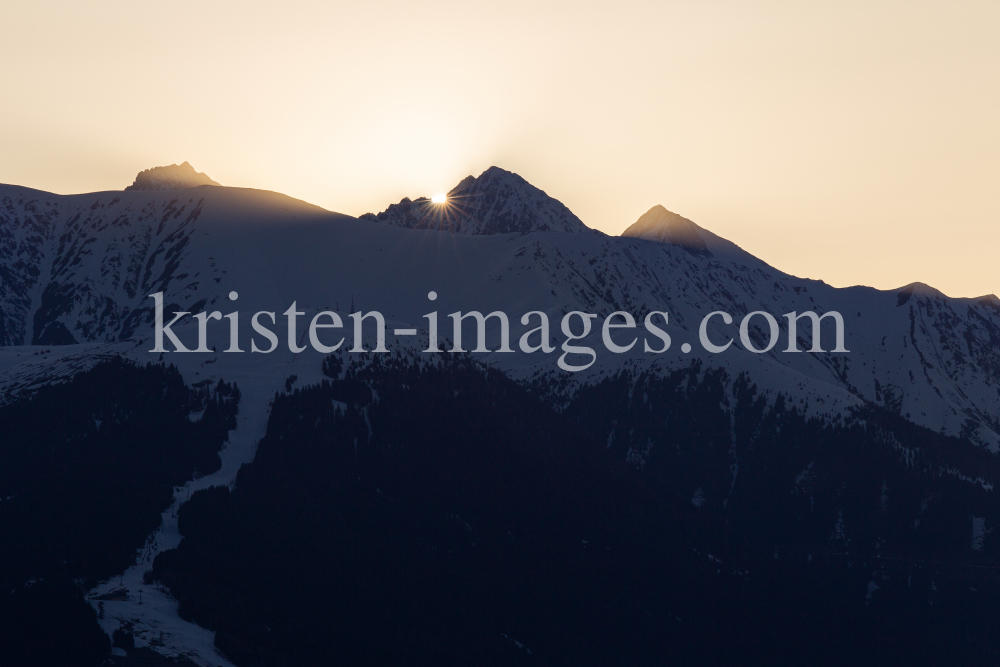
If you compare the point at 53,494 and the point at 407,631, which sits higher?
the point at 53,494

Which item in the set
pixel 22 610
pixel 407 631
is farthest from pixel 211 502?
pixel 22 610

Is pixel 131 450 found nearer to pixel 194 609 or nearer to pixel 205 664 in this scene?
pixel 194 609

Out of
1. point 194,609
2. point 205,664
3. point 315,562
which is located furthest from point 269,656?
point 315,562

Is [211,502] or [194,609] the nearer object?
[194,609]

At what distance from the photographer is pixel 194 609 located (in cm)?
15100

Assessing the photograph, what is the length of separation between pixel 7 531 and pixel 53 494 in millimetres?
11344

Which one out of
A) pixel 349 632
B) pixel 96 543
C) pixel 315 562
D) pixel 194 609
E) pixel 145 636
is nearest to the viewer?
pixel 145 636

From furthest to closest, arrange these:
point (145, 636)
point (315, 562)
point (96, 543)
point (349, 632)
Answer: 1. point (315, 562)
2. point (349, 632)
3. point (96, 543)
4. point (145, 636)

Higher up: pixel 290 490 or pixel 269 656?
pixel 290 490

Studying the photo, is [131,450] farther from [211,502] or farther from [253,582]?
[253,582]

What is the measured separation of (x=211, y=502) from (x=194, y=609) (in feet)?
114

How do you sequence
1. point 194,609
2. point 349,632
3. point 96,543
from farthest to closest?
point 349,632 < point 96,543 < point 194,609

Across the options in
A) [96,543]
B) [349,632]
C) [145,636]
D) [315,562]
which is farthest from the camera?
[315,562]

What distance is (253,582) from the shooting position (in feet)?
566
